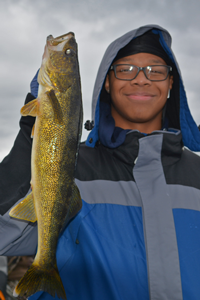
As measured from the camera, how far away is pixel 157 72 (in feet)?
10.3

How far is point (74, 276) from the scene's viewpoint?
2238 mm

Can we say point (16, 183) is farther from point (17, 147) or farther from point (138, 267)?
point (138, 267)

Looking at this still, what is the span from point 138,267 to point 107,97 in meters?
2.22

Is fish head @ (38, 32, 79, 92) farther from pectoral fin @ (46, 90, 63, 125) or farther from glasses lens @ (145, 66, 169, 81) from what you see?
glasses lens @ (145, 66, 169, 81)

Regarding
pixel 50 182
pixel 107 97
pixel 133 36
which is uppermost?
pixel 133 36

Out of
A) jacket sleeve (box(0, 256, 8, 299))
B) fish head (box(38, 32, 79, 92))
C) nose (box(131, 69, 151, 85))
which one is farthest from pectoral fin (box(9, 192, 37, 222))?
jacket sleeve (box(0, 256, 8, 299))

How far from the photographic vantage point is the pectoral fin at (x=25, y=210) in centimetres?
186

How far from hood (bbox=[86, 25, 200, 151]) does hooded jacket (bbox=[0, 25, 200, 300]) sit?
5cm

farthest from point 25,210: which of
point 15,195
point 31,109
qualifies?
point 31,109

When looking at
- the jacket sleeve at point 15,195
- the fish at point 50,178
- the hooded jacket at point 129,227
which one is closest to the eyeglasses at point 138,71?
the hooded jacket at point 129,227

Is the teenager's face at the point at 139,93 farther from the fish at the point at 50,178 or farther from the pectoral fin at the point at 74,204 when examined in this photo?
the pectoral fin at the point at 74,204

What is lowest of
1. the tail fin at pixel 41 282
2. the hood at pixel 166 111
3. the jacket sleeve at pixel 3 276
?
the jacket sleeve at pixel 3 276

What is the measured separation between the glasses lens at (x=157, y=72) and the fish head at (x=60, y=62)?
42.4 inches

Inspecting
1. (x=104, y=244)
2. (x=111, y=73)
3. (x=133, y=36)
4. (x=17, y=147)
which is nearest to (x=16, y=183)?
(x=17, y=147)
